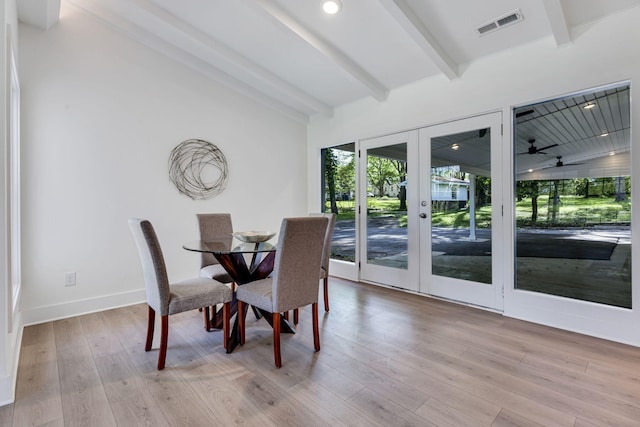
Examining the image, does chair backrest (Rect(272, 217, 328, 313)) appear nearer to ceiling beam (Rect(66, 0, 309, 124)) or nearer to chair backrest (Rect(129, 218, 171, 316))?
chair backrest (Rect(129, 218, 171, 316))

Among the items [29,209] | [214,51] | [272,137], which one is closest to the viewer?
[29,209]

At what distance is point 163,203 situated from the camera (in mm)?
3654

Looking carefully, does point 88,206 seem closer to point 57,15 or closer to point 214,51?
point 57,15

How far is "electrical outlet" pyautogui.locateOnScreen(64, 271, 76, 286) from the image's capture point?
3031 millimetres

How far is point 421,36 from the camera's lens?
2787mm

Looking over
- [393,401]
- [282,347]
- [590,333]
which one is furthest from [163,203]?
[590,333]

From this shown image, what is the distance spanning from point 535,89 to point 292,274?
8.98 ft

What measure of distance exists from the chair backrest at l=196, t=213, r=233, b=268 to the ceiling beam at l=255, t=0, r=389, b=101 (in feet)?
6.73

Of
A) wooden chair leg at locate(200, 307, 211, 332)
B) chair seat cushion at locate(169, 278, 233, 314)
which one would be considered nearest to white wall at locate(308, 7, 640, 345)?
chair seat cushion at locate(169, 278, 233, 314)

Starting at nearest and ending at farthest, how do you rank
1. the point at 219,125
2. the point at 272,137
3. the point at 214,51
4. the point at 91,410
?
the point at 91,410, the point at 214,51, the point at 219,125, the point at 272,137

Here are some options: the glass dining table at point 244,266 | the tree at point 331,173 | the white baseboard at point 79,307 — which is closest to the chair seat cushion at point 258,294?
the glass dining table at point 244,266

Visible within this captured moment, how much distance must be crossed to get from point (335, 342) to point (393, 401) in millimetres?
784

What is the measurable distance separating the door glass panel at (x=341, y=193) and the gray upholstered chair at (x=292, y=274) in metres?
2.21

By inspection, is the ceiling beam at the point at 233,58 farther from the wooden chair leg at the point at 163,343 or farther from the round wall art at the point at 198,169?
the wooden chair leg at the point at 163,343
